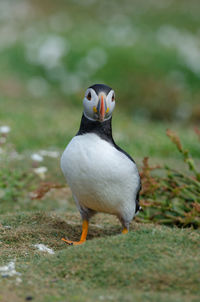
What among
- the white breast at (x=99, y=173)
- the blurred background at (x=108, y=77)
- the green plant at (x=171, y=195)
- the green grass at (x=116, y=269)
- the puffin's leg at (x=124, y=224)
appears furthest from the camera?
the blurred background at (x=108, y=77)

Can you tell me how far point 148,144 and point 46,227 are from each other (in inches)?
168

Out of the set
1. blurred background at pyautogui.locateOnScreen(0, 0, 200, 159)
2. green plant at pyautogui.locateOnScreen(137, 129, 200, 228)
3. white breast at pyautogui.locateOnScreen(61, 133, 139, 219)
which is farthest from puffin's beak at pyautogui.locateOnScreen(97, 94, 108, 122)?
blurred background at pyautogui.locateOnScreen(0, 0, 200, 159)

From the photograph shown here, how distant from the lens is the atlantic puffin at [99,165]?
3.62 metres

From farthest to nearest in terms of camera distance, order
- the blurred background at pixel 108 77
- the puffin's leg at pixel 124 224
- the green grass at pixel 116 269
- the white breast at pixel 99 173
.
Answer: the blurred background at pixel 108 77, the puffin's leg at pixel 124 224, the white breast at pixel 99 173, the green grass at pixel 116 269

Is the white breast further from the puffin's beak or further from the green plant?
the green plant

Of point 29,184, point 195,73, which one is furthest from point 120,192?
point 195,73

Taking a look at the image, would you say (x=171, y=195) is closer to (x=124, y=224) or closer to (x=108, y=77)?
(x=124, y=224)

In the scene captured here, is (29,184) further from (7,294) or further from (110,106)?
(7,294)

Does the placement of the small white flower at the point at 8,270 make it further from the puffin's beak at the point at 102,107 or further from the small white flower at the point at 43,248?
the puffin's beak at the point at 102,107

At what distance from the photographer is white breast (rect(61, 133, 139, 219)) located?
361cm

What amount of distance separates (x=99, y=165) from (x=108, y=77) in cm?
1078

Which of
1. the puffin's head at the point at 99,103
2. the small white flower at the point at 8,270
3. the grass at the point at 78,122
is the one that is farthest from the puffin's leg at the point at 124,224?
the small white flower at the point at 8,270

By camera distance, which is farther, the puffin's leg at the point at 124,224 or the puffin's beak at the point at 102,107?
the puffin's leg at the point at 124,224

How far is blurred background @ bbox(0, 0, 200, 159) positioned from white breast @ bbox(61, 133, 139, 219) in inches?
155
